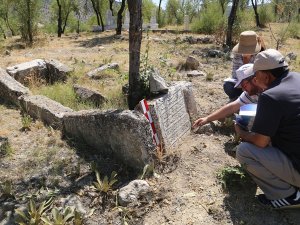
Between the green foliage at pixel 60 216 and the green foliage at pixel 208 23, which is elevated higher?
the green foliage at pixel 208 23

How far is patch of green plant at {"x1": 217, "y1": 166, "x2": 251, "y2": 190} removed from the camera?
357 centimetres

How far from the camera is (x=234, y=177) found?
11.9 feet

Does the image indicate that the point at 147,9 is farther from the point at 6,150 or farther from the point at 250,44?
the point at 6,150

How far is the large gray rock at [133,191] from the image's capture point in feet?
11.3

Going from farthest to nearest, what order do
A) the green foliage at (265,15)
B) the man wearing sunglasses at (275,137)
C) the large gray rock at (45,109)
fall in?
the green foliage at (265,15)
the large gray rock at (45,109)
the man wearing sunglasses at (275,137)

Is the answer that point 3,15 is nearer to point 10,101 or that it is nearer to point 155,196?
point 10,101

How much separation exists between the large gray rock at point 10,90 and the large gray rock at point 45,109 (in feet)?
0.84

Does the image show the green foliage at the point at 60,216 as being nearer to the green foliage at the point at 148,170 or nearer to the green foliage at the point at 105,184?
the green foliage at the point at 105,184

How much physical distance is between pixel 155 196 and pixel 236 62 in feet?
8.49

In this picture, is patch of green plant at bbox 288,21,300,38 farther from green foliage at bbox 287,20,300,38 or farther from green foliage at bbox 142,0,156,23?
green foliage at bbox 142,0,156,23

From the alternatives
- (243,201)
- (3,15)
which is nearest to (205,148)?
(243,201)

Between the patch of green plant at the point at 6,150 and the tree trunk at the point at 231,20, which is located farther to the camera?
the tree trunk at the point at 231,20

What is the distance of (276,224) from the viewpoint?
10.6 ft

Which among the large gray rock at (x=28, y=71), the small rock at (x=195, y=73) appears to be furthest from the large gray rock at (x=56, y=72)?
the small rock at (x=195, y=73)
